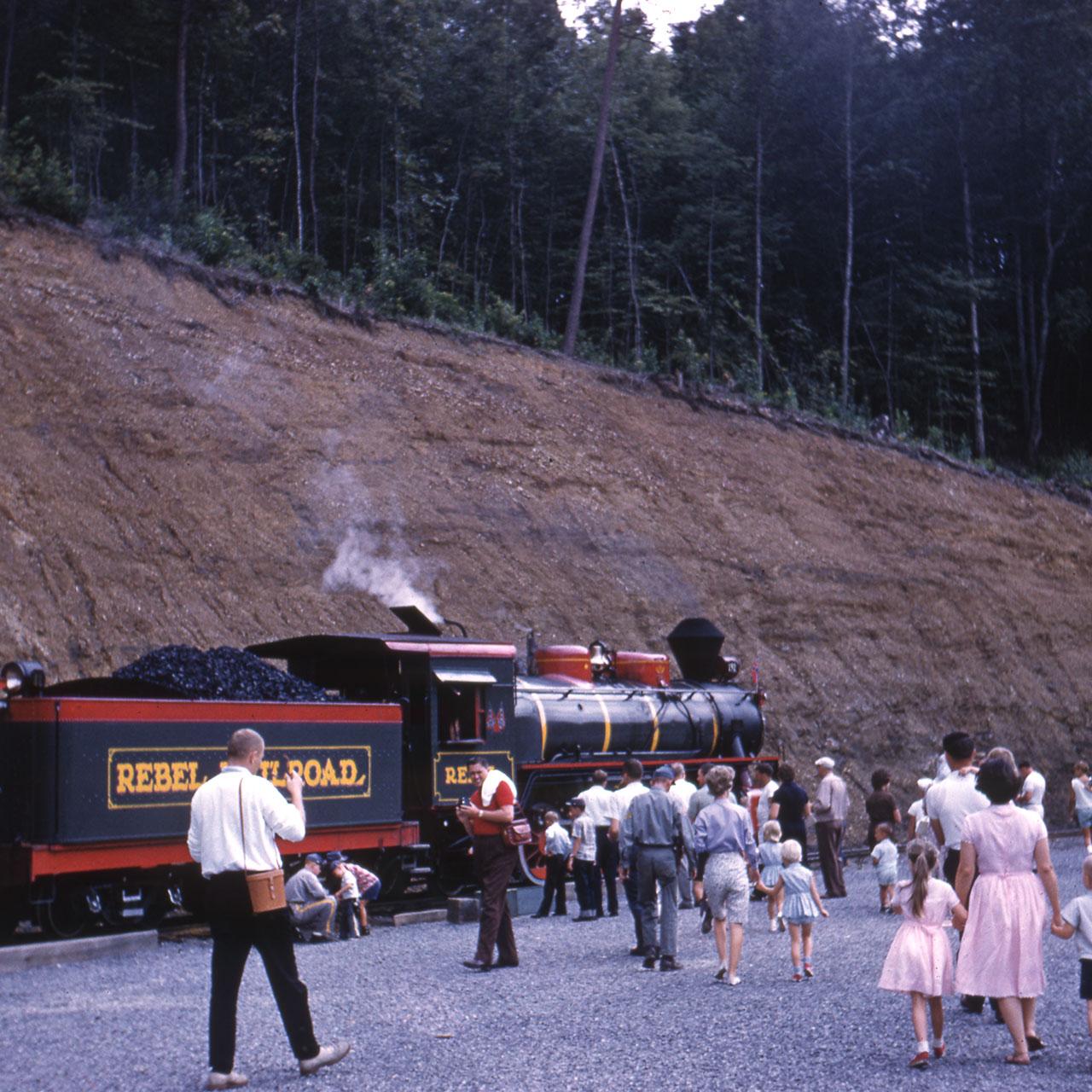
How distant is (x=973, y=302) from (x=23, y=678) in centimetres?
3758


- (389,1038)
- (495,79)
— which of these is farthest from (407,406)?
(389,1038)

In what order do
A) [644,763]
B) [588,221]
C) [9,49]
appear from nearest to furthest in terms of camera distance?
1. [644,763]
2. [9,49]
3. [588,221]

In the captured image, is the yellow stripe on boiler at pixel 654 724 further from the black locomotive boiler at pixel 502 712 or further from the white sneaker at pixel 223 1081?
the white sneaker at pixel 223 1081

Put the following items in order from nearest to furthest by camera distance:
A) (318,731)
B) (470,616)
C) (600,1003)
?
(600,1003)
(318,731)
(470,616)

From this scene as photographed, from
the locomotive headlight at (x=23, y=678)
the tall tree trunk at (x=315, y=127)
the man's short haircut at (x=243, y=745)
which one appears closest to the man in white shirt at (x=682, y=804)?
the locomotive headlight at (x=23, y=678)

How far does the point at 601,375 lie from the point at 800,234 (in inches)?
617

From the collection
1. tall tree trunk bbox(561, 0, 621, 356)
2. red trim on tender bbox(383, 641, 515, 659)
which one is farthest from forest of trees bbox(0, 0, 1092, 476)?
red trim on tender bbox(383, 641, 515, 659)

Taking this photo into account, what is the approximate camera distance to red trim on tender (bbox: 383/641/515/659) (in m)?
15.5

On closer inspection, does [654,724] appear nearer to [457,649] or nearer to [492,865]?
[457,649]

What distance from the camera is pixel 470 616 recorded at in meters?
25.7

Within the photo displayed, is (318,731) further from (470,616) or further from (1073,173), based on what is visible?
(1073,173)

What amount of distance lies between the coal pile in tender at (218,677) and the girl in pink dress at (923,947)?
732 centimetres

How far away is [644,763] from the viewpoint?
18.7 m

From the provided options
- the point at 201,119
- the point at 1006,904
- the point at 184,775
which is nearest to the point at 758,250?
the point at 201,119
